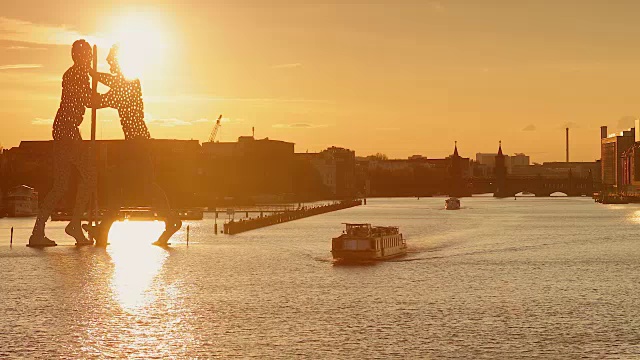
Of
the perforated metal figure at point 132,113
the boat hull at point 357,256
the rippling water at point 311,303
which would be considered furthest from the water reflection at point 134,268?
the boat hull at point 357,256

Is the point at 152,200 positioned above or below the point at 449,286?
above

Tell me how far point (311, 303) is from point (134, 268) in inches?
1116

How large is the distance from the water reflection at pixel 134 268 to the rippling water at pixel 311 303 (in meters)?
0.18

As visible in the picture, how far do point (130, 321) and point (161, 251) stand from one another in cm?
5323

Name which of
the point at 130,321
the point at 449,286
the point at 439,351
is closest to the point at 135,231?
the point at 449,286

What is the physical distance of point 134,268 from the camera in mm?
87000

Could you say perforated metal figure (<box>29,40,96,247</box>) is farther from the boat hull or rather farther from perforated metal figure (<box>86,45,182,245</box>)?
the boat hull

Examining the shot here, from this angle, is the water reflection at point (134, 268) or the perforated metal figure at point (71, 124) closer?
the water reflection at point (134, 268)

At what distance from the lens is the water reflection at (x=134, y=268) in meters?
65.4

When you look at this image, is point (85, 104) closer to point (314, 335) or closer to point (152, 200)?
point (152, 200)

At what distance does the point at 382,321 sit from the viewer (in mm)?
54500

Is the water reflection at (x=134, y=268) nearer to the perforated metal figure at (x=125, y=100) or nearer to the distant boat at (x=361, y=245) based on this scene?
the perforated metal figure at (x=125, y=100)

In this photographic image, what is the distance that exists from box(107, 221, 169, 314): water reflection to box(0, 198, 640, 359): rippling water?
0.18 m

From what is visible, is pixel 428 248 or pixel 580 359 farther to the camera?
pixel 428 248
